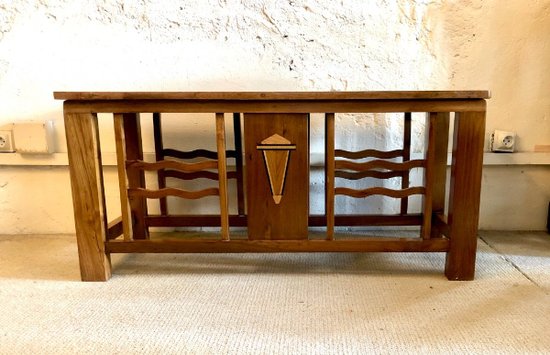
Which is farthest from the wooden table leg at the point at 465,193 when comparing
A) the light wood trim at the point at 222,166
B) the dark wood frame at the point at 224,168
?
the light wood trim at the point at 222,166

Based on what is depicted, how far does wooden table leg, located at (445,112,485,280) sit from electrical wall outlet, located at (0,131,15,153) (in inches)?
57.8

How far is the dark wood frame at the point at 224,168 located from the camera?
38.5 inches

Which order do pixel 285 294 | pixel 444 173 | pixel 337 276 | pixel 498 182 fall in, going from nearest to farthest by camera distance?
1. pixel 285 294
2. pixel 337 276
3. pixel 444 173
4. pixel 498 182

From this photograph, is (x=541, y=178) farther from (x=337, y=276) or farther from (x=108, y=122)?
(x=108, y=122)

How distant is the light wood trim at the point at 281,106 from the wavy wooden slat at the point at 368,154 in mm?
324

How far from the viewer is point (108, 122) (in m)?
1.44

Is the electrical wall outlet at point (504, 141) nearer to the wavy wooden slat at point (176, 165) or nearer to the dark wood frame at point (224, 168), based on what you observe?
the dark wood frame at point (224, 168)

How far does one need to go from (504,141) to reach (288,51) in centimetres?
82

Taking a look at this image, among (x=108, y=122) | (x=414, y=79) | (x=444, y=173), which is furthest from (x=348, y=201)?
(x=108, y=122)

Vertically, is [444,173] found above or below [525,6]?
below

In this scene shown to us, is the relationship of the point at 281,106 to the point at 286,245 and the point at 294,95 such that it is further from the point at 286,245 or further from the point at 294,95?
the point at 286,245

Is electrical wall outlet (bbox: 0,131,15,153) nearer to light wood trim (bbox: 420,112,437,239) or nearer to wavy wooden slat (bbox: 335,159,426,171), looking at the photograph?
wavy wooden slat (bbox: 335,159,426,171)

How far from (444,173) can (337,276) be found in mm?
479

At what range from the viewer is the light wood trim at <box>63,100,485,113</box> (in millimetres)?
984
